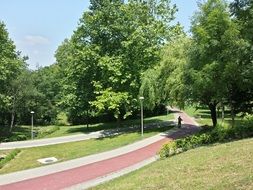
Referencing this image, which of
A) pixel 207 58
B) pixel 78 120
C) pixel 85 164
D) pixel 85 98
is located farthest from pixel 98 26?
pixel 78 120

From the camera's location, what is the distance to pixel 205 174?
46.7ft

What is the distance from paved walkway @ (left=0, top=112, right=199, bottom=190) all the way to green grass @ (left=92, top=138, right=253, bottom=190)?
4669 mm

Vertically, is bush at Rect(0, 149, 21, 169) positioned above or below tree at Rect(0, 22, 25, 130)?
below

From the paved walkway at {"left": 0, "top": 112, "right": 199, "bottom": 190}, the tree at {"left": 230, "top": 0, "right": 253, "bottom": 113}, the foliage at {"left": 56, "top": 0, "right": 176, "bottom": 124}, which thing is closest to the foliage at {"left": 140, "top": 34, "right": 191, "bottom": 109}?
the foliage at {"left": 56, "top": 0, "right": 176, "bottom": 124}

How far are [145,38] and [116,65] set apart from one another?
4.21 meters

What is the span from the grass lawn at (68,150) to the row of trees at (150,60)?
4.18 m

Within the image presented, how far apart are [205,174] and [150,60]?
94.3 feet

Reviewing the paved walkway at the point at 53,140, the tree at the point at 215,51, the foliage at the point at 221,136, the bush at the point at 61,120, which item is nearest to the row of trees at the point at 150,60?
the tree at the point at 215,51

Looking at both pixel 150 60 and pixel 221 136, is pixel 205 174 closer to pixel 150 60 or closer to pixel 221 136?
pixel 221 136

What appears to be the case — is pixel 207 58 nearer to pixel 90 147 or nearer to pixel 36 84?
pixel 90 147

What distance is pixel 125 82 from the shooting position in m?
41.8

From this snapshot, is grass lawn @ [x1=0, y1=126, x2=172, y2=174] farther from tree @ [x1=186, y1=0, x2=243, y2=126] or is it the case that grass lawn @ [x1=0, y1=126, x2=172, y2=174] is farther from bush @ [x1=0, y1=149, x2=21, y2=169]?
tree @ [x1=186, y1=0, x2=243, y2=126]

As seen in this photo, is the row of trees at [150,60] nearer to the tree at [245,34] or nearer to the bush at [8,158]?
the tree at [245,34]

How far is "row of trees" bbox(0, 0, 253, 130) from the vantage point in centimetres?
2731
